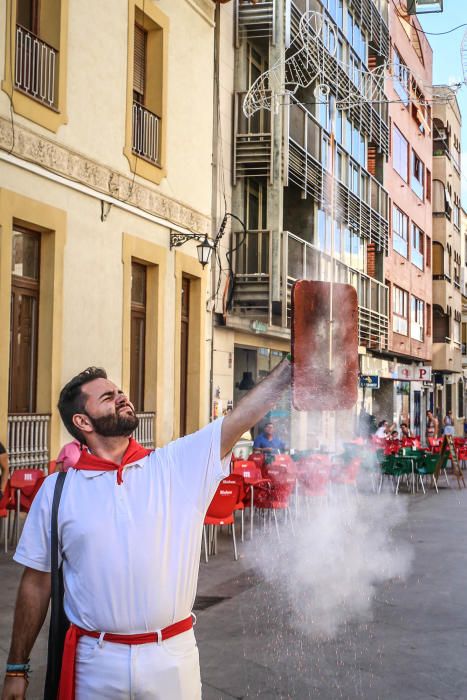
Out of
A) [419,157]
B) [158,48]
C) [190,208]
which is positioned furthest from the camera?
[419,157]

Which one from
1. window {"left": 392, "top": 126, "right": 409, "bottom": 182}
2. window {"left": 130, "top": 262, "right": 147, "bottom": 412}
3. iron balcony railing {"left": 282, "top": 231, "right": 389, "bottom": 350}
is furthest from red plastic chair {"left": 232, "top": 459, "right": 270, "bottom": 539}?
window {"left": 392, "top": 126, "right": 409, "bottom": 182}

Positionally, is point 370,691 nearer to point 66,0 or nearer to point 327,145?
point 66,0

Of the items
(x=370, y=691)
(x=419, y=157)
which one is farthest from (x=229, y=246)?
(x=419, y=157)

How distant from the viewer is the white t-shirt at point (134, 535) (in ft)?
8.65

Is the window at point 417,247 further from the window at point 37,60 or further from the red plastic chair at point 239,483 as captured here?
the red plastic chair at point 239,483

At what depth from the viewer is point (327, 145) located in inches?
894

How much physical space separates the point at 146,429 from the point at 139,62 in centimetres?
619

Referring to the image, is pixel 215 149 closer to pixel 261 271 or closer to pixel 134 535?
pixel 261 271

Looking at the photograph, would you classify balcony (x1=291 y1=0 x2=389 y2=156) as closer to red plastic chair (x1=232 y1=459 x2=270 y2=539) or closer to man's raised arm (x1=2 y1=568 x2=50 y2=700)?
red plastic chair (x1=232 y1=459 x2=270 y2=539)

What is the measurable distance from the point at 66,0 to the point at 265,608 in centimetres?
880

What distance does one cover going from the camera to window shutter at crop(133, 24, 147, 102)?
14703 millimetres

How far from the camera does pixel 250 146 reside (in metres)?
18.3

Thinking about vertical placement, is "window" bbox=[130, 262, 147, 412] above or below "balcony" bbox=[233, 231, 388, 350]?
below

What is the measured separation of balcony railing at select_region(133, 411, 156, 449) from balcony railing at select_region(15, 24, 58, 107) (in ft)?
17.2
